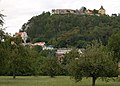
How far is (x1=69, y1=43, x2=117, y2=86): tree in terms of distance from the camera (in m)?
43.8

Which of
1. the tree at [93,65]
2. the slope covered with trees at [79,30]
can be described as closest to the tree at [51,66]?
the tree at [93,65]

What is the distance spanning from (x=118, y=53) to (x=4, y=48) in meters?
22.2

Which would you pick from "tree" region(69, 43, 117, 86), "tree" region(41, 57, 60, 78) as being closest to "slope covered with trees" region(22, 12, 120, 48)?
"tree" region(41, 57, 60, 78)

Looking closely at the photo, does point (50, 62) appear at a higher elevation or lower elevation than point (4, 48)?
lower

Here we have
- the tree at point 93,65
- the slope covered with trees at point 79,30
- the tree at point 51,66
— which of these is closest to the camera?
the tree at point 93,65

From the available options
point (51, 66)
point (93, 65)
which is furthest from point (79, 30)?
point (93, 65)

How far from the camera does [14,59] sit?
65875 mm

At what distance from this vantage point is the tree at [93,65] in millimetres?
43844

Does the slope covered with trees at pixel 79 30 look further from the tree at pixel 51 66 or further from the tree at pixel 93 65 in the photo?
the tree at pixel 93 65

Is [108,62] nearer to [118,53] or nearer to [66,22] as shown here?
[118,53]

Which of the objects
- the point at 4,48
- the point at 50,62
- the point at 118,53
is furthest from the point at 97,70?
the point at 50,62

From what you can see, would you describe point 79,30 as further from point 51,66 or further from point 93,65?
point 93,65

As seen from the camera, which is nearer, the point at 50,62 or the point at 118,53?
the point at 118,53

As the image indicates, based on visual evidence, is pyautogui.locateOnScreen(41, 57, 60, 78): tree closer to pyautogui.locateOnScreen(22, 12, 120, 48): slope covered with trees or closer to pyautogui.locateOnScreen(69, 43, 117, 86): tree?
pyautogui.locateOnScreen(69, 43, 117, 86): tree
